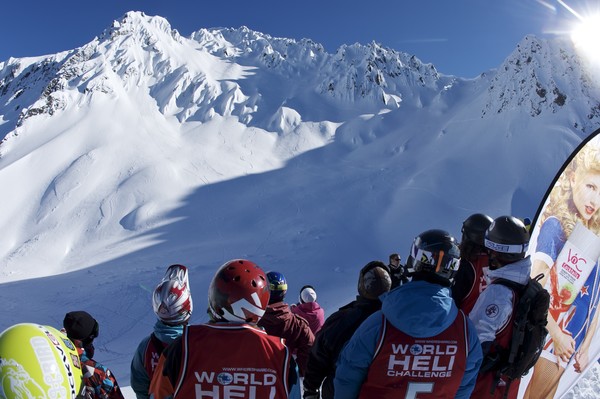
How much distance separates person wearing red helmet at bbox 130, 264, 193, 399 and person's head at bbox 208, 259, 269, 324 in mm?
898

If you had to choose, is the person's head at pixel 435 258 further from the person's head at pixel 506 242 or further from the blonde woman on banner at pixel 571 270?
the blonde woman on banner at pixel 571 270

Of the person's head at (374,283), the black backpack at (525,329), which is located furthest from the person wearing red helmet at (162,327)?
the black backpack at (525,329)

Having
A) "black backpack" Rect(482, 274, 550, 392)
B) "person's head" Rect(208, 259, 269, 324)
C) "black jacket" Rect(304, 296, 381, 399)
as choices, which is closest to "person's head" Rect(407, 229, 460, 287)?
"black jacket" Rect(304, 296, 381, 399)

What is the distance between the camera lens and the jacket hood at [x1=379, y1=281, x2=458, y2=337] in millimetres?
2262

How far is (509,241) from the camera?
3.01m

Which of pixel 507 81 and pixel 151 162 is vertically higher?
pixel 507 81

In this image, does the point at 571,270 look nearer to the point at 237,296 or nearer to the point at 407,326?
the point at 407,326

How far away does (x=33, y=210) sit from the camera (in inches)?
1137

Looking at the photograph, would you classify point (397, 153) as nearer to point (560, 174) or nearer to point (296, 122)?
point (296, 122)

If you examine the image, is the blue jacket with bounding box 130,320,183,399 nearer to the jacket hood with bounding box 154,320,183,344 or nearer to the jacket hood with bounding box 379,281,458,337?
the jacket hood with bounding box 154,320,183,344

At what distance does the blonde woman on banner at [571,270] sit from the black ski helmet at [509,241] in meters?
1.27

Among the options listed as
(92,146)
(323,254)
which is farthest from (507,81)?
(92,146)

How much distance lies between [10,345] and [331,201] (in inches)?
986

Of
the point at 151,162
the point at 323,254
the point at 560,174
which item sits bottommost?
the point at 323,254
